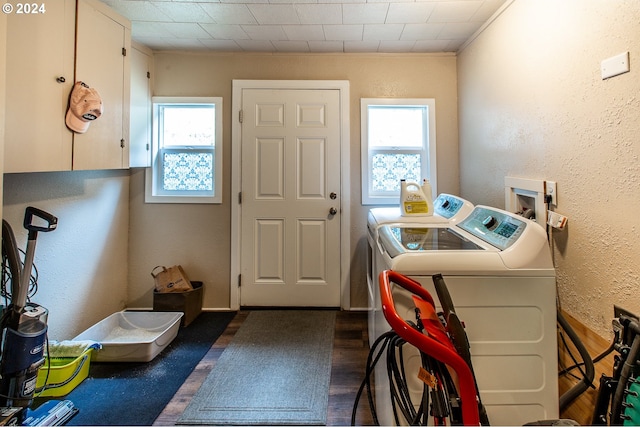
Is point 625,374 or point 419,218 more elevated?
point 419,218

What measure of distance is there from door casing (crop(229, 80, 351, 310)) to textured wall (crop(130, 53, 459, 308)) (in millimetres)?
53

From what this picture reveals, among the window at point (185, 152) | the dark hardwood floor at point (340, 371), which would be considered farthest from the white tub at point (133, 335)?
the window at point (185, 152)

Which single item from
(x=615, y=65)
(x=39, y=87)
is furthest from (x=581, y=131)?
(x=39, y=87)

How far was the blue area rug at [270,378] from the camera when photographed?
1720 millimetres

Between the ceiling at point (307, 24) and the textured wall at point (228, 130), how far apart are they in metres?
0.11

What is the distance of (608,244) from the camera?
132 centimetres

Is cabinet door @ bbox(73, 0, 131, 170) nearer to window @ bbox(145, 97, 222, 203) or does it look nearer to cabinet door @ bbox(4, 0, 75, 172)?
cabinet door @ bbox(4, 0, 75, 172)

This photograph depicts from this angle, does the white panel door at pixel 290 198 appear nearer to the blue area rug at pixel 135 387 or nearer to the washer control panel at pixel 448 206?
the blue area rug at pixel 135 387

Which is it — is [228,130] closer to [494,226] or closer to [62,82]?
[62,82]

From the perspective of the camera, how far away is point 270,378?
6.67 feet

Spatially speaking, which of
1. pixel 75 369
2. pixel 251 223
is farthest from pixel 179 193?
pixel 75 369

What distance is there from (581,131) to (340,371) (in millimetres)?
1815

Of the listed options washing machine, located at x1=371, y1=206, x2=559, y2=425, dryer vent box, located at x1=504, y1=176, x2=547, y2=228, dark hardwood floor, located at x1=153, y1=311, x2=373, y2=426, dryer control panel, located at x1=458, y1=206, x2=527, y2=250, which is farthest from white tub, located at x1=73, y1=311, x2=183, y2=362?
dryer vent box, located at x1=504, y1=176, x2=547, y2=228

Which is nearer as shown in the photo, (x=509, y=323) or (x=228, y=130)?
(x=509, y=323)
